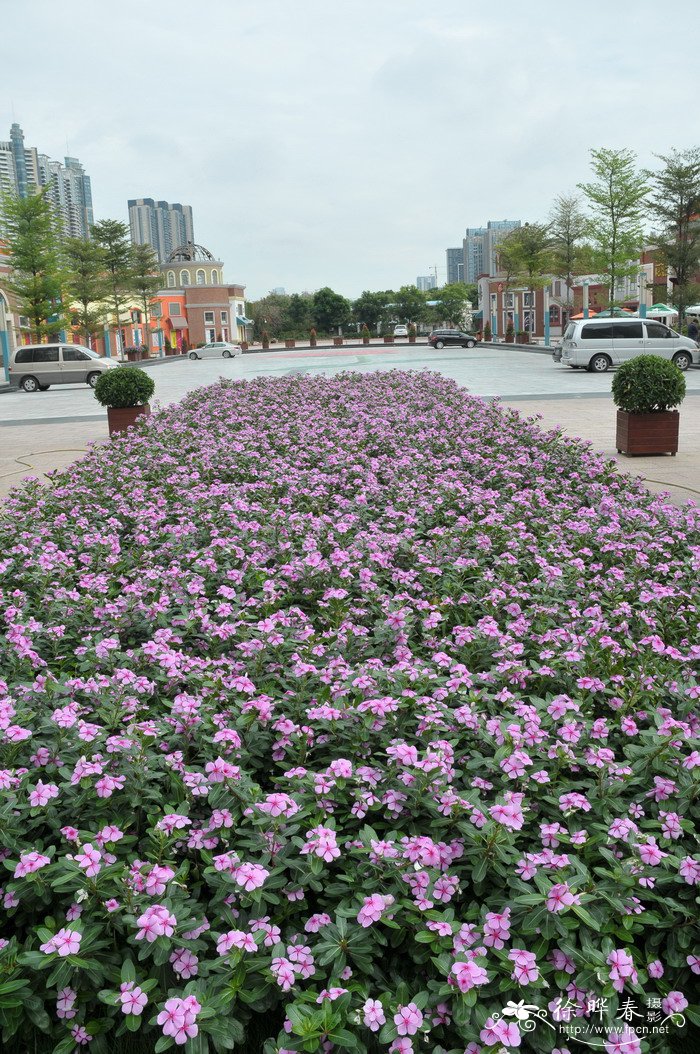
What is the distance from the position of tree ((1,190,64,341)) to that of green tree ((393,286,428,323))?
165 ft

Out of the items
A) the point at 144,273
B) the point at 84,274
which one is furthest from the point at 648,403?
the point at 144,273

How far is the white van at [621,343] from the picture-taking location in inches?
960

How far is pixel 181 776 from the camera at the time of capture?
2529 millimetres

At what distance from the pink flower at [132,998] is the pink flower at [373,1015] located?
Result: 47cm

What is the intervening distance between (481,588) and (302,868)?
7.37ft

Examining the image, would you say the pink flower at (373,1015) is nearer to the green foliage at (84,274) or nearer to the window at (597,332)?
the window at (597,332)

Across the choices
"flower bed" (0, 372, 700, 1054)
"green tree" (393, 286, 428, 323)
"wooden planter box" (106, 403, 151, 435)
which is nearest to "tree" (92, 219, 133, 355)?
"green tree" (393, 286, 428, 323)

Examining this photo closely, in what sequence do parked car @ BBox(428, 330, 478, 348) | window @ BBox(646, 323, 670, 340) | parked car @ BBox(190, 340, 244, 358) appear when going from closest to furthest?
window @ BBox(646, 323, 670, 340) → parked car @ BBox(428, 330, 478, 348) → parked car @ BBox(190, 340, 244, 358)

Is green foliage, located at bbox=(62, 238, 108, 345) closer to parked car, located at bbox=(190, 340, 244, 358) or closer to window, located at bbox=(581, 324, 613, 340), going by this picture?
parked car, located at bbox=(190, 340, 244, 358)

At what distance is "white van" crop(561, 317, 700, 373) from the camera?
2439 cm

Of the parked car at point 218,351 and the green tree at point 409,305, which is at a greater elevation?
the green tree at point 409,305

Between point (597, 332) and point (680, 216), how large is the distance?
410 inches

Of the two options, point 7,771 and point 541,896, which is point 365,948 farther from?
point 7,771

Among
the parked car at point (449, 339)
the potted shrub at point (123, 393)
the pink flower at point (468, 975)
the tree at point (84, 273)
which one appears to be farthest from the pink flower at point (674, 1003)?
the parked car at point (449, 339)
